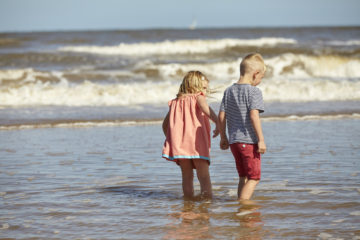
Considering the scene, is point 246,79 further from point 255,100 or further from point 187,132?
point 187,132

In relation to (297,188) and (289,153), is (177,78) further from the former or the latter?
(297,188)

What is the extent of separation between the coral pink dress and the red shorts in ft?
1.02

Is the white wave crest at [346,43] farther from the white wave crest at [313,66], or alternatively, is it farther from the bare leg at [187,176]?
the bare leg at [187,176]

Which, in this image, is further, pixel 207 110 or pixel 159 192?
pixel 159 192

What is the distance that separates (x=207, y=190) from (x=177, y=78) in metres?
14.5

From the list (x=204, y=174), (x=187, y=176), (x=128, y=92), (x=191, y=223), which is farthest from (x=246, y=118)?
(x=128, y=92)

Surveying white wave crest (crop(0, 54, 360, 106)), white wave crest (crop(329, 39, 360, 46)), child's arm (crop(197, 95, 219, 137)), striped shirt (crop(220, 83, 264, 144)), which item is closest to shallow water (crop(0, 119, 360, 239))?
striped shirt (crop(220, 83, 264, 144))

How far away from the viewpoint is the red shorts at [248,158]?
13.9 ft

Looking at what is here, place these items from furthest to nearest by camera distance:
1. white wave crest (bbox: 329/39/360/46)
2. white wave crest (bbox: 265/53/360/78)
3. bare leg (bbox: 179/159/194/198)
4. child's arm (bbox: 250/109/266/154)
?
white wave crest (bbox: 329/39/360/46)
white wave crest (bbox: 265/53/360/78)
bare leg (bbox: 179/159/194/198)
child's arm (bbox: 250/109/266/154)

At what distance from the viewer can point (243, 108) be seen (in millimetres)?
4219

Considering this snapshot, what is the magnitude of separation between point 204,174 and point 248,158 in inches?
19.0

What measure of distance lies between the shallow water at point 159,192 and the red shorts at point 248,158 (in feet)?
0.93

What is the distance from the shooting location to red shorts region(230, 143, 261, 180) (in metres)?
4.22

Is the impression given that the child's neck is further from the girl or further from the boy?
the girl
